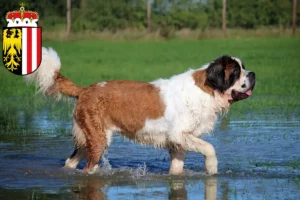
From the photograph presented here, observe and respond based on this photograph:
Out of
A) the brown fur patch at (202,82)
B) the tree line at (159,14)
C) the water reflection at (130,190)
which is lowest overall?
the tree line at (159,14)

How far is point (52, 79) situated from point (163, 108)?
65.5 inches

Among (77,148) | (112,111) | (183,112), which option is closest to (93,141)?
(77,148)

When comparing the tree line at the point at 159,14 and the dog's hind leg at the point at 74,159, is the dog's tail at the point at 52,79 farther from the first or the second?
the tree line at the point at 159,14

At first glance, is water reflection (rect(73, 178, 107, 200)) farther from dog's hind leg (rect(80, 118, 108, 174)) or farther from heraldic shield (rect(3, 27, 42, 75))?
heraldic shield (rect(3, 27, 42, 75))

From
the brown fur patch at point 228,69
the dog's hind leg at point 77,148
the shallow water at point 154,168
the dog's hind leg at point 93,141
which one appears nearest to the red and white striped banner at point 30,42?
the shallow water at point 154,168

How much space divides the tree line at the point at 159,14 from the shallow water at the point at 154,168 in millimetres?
28642

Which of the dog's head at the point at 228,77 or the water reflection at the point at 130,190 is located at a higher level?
the dog's head at the point at 228,77

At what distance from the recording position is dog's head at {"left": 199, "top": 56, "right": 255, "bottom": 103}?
1076 centimetres

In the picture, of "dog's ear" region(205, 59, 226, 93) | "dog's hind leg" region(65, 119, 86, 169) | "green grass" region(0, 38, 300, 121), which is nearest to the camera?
"dog's ear" region(205, 59, 226, 93)

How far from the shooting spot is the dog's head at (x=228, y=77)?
10758 millimetres

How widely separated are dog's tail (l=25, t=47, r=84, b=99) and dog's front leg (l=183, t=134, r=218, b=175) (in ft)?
5.67

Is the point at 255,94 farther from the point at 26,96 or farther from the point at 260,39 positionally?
the point at 260,39

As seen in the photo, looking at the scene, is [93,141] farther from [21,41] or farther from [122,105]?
[21,41]

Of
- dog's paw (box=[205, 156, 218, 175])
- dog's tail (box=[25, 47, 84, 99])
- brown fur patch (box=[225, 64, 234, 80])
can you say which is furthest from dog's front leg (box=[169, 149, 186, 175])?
dog's tail (box=[25, 47, 84, 99])
